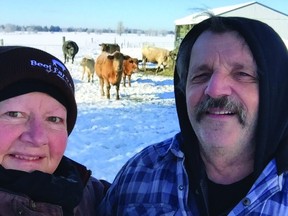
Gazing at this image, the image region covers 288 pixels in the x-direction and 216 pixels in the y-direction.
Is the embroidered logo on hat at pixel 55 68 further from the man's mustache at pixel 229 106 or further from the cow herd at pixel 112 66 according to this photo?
the cow herd at pixel 112 66

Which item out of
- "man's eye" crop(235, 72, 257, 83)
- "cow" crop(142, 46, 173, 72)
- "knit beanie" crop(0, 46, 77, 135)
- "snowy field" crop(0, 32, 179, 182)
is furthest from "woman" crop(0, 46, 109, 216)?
"cow" crop(142, 46, 173, 72)

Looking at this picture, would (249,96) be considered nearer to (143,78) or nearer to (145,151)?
(145,151)

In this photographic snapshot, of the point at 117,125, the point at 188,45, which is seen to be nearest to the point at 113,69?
the point at 117,125

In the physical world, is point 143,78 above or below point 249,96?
below

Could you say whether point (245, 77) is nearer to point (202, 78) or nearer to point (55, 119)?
point (202, 78)

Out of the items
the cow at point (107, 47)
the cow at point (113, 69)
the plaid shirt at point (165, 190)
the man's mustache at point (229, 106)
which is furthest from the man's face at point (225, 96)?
the cow at point (107, 47)

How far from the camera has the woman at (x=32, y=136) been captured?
166cm

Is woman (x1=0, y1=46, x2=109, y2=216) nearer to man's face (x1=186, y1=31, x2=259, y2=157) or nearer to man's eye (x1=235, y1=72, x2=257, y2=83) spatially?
man's face (x1=186, y1=31, x2=259, y2=157)

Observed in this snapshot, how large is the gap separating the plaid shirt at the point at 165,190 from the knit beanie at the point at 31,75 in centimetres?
58

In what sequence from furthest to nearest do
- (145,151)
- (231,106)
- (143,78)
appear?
(143,78) → (145,151) → (231,106)

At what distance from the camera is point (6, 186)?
1.65 metres

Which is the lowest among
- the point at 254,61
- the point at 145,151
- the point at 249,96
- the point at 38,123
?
the point at 145,151

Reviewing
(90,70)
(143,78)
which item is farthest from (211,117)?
(143,78)

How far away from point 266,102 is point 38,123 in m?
1.07
